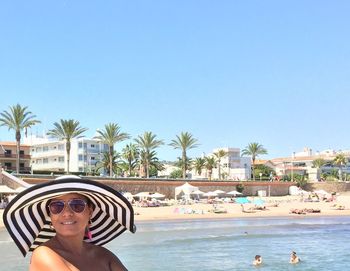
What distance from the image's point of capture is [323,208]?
191 ft

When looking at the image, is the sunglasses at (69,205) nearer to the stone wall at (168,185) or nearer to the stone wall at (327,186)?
the stone wall at (168,185)

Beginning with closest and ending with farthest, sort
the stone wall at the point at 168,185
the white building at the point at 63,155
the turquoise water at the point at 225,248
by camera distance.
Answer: the turquoise water at the point at 225,248
the stone wall at the point at 168,185
the white building at the point at 63,155

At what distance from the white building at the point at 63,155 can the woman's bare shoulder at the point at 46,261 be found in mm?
98936

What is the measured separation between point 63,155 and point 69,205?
329 ft

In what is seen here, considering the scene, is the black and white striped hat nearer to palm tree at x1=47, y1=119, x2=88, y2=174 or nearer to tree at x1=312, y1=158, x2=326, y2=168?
palm tree at x1=47, y1=119, x2=88, y2=174

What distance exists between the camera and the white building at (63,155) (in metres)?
102

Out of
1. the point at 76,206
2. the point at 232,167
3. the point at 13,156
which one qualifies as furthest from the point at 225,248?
the point at 232,167

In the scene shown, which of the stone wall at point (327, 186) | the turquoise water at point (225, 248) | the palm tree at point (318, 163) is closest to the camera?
the turquoise water at point (225, 248)

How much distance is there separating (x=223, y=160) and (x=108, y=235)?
117 meters

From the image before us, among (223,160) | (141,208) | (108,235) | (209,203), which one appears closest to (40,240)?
(108,235)

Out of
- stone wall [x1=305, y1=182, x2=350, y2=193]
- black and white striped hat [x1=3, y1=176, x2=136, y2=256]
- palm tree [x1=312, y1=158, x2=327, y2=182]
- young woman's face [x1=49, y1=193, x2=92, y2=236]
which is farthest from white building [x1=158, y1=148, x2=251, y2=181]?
young woman's face [x1=49, y1=193, x2=92, y2=236]

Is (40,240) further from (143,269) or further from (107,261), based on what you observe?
(143,269)

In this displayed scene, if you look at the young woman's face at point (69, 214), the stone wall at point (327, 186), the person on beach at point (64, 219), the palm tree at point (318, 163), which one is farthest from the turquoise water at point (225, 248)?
the palm tree at point (318, 163)

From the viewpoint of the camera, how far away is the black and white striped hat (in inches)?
103
